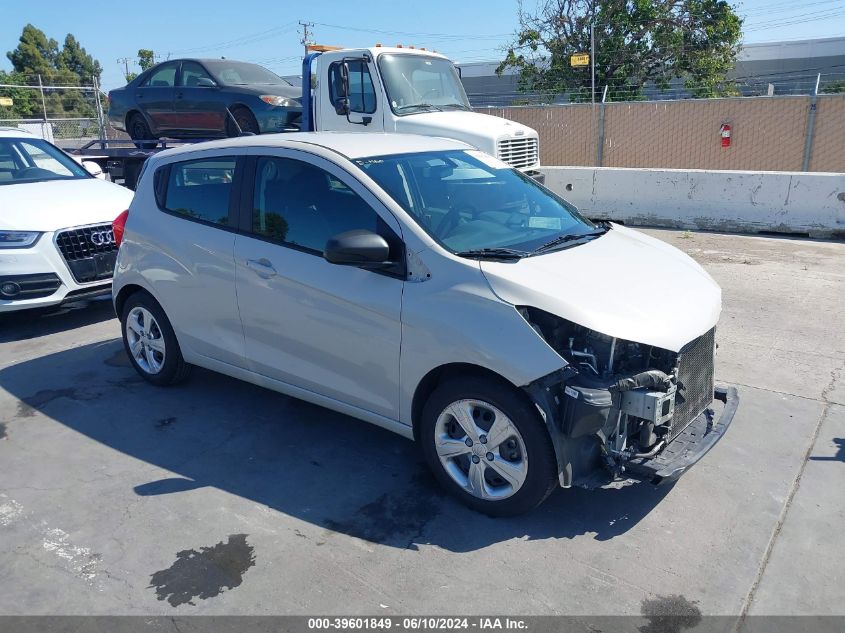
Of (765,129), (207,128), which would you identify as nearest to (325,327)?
(207,128)

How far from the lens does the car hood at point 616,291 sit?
3.45m

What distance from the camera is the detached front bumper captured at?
136 inches

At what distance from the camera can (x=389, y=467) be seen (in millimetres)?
4328

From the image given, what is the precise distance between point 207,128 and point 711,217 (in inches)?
311

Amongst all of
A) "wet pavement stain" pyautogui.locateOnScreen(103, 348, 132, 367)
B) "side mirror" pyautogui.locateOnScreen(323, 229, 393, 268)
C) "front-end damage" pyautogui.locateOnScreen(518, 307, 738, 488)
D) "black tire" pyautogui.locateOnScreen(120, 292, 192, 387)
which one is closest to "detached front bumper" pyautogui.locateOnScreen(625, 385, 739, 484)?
"front-end damage" pyautogui.locateOnScreen(518, 307, 738, 488)

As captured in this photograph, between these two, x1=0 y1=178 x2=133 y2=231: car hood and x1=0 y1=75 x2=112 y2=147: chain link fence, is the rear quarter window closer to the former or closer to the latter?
x1=0 y1=178 x2=133 y2=231: car hood

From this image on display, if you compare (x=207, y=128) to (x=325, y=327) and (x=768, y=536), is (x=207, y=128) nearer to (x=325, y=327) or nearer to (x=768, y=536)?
(x=325, y=327)

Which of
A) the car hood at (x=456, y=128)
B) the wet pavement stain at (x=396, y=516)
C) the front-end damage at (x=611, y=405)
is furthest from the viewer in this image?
the car hood at (x=456, y=128)

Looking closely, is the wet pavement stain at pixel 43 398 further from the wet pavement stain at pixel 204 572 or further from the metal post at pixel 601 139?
the metal post at pixel 601 139

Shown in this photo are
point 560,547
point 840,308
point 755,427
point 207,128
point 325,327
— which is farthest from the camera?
point 207,128

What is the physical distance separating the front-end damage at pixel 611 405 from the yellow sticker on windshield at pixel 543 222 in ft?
3.71

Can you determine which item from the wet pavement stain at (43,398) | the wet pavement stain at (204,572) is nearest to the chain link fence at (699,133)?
the wet pavement stain at (43,398)

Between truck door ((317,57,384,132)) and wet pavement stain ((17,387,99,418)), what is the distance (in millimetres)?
5605

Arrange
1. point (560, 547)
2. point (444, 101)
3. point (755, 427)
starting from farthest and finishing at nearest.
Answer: point (444, 101)
point (755, 427)
point (560, 547)
